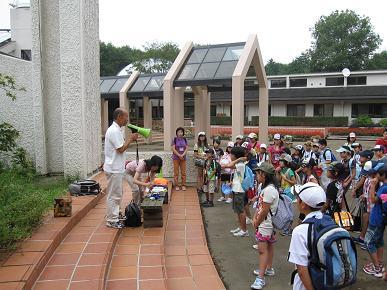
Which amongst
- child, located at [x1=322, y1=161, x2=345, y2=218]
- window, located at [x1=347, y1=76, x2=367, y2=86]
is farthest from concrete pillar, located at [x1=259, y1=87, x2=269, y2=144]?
window, located at [x1=347, y1=76, x2=367, y2=86]

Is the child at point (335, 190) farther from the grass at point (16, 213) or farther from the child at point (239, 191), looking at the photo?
the grass at point (16, 213)

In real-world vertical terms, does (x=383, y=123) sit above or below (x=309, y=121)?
below

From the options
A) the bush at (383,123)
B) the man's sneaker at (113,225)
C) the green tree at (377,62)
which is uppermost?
the green tree at (377,62)

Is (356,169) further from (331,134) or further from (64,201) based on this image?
(331,134)

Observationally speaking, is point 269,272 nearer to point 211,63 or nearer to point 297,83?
point 211,63

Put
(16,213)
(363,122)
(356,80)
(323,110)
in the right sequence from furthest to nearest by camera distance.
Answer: (323,110) < (356,80) < (363,122) < (16,213)

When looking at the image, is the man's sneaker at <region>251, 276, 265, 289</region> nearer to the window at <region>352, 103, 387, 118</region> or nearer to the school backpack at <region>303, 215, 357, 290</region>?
the school backpack at <region>303, 215, 357, 290</region>

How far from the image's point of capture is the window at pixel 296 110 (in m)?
35.3

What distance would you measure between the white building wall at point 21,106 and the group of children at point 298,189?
3672 millimetres

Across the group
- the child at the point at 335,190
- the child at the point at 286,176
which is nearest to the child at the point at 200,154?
the child at the point at 286,176

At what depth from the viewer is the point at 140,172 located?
5.89m

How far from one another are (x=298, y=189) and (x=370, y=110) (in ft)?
111

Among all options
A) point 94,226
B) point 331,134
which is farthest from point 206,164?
point 331,134

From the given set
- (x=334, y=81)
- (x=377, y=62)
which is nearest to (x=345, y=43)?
(x=377, y=62)
